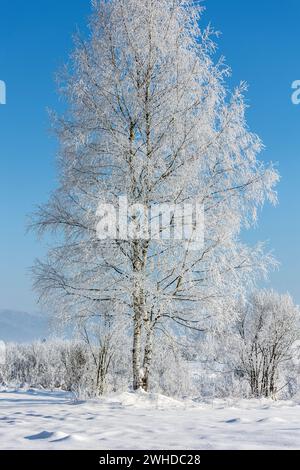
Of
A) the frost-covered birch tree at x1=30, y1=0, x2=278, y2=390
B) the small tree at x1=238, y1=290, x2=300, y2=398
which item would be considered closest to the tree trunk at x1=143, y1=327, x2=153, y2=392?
the frost-covered birch tree at x1=30, y1=0, x2=278, y2=390

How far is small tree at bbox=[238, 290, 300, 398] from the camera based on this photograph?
74.4 feet

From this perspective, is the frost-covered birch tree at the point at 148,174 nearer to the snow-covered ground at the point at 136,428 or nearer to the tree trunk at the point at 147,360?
the tree trunk at the point at 147,360

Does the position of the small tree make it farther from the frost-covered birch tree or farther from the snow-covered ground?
the snow-covered ground

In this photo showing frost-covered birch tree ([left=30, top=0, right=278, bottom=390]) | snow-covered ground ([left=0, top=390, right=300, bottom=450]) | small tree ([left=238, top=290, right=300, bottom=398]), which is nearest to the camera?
snow-covered ground ([left=0, top=390, right=300, bottom=450])

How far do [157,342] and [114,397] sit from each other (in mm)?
1734

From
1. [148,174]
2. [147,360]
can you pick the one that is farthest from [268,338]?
[148,174]

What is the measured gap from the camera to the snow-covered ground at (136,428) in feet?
15.2

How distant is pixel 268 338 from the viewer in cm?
2267

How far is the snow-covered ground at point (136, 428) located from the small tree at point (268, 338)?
15.3m

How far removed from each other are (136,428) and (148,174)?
203 inches

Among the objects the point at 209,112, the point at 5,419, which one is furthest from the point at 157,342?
the point at 209,112

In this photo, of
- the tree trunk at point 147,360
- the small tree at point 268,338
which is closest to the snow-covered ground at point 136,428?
the tree trunk at point 147,360

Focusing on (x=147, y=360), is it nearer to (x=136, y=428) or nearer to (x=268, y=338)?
(x=136, y=428)

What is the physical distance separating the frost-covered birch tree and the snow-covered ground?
2110 millimetres
